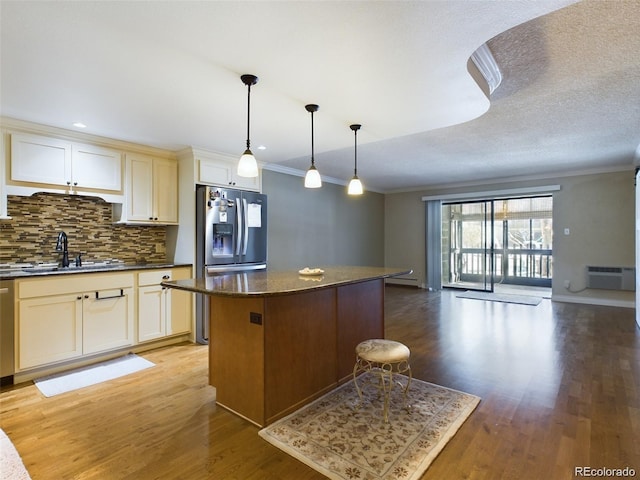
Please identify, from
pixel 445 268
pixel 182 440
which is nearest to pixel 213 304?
pixel 182 440

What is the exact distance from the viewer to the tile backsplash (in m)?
3.18

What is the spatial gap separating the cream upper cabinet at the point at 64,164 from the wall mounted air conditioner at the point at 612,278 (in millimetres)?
7502

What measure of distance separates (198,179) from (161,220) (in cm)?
67

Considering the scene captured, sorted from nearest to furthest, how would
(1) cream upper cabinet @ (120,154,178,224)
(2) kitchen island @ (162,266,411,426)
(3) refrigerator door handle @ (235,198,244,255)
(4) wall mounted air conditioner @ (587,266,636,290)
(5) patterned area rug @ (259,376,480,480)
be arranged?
(5) patterned area rug @ (259,376,480,480) → (2) kitchen island @ (162,266,411,426) → (1) cream upper cabinet @ (120,154,178,224) → (3) refrigerator door handle @ (235,198,244,255) → (4) wall mounted air conditioner @ (587,266,636,290)

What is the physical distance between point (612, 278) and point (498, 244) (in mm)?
2065

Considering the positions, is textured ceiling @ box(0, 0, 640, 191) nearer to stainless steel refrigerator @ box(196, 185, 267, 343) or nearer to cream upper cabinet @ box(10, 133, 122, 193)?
cream upper cabinet @ box(10, 133, 122, 193)

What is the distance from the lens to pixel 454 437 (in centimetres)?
203

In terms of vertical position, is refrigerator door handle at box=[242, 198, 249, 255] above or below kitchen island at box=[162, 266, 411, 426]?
above

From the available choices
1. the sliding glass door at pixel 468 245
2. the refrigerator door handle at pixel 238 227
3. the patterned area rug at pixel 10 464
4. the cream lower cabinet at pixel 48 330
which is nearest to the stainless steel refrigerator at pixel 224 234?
the refrigerator door handle at pixel 238 227

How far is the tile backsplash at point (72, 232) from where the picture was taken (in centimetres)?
318

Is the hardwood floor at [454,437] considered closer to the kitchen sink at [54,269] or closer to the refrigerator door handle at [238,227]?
the kitchen sink at [54,269]

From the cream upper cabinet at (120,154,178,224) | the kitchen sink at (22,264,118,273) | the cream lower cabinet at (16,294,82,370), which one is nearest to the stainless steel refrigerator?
the cream upper cabinet at (120,154,178,224)

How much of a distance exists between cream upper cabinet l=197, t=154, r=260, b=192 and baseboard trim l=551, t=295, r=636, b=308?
604 centimetres

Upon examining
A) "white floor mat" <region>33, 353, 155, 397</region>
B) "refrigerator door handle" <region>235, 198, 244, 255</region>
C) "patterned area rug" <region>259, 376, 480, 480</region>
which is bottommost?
"white floor mat" <region>33, 353, 155, 397</region>
